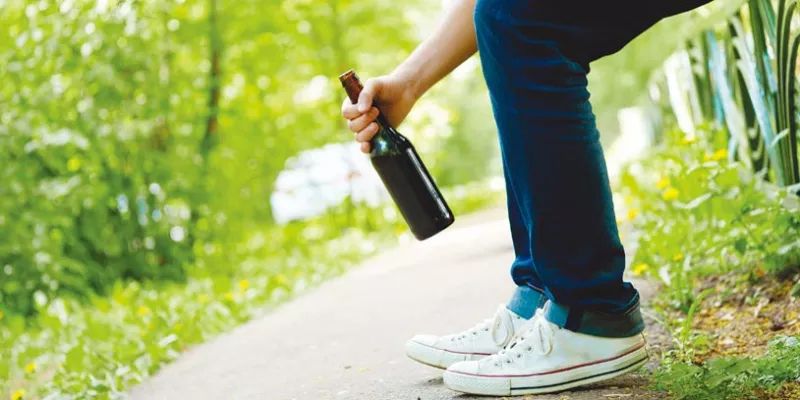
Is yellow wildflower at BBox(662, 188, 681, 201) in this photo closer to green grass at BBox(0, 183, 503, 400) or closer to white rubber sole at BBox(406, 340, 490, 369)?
white rubber sole at BBox(406, 340, 490, 369)

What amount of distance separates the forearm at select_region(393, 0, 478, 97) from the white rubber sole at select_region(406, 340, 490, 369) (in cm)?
61

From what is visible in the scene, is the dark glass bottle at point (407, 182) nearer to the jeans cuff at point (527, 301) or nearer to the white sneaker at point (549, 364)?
the jeans cuff at point (527, 301)

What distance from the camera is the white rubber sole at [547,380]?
1839mm

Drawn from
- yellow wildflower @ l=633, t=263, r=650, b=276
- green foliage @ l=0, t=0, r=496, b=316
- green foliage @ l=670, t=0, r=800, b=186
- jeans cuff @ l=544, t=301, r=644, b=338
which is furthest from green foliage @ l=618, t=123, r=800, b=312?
green foliage @ l=0, t=0, r=496, b=316

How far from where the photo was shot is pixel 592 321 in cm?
183

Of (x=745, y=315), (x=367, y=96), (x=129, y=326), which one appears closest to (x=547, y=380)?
(x=367, y=96)

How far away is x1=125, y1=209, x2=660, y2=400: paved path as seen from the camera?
2230 mm

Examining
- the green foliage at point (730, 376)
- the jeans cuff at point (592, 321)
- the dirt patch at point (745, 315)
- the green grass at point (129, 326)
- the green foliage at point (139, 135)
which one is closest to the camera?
the green foliage at point (730, 376)

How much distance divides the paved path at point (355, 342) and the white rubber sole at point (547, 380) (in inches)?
1.1

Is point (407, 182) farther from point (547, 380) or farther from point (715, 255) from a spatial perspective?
point (715, 255)

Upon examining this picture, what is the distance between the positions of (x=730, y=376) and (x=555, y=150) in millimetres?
528

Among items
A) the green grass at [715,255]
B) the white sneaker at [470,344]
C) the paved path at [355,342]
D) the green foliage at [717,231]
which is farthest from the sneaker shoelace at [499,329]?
the green foliage at [717,231]

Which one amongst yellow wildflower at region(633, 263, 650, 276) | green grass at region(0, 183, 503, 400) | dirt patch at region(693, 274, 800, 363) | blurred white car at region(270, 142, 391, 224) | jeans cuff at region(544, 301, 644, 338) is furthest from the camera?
blurred white car at region(270, 142, 391, 224)

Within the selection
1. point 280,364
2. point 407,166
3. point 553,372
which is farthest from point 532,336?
point 280,364
